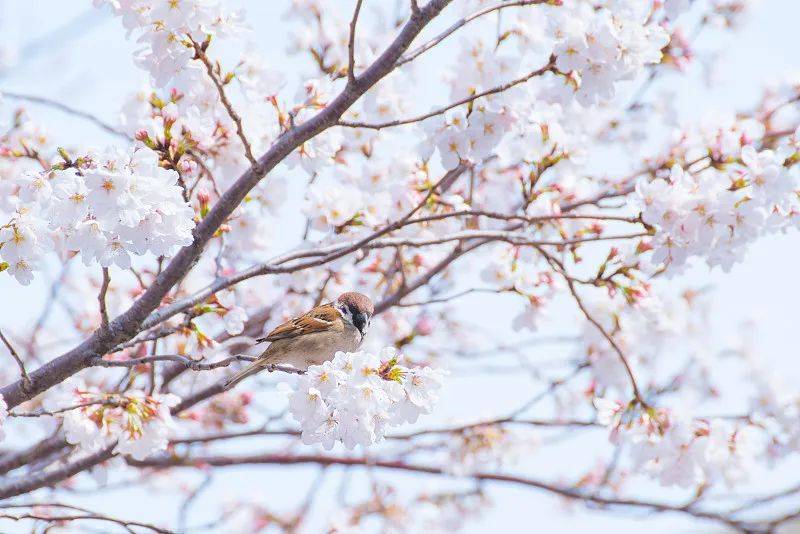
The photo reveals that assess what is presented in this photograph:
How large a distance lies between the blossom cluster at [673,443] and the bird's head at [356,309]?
1171 mm

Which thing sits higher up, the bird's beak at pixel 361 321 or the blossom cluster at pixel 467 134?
the blossom cluster at pixel 467 134

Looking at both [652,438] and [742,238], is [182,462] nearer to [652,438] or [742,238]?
[652,438]

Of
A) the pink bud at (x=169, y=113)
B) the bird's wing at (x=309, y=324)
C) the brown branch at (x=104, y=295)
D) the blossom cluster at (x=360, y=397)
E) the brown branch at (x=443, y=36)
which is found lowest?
the blossom cluster at (x=360, y=397)

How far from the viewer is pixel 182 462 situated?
16.8 ft

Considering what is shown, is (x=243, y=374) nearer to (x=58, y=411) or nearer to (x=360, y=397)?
(x=58, y=411)

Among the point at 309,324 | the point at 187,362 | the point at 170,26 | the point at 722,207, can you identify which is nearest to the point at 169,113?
the point at 170,26

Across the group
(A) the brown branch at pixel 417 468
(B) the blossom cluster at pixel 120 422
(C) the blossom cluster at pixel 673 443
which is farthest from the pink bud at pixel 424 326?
(B) the blossom cluster at pixel 120 422

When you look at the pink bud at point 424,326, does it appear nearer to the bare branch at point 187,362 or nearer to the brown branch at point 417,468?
the brown branch at point 417,468

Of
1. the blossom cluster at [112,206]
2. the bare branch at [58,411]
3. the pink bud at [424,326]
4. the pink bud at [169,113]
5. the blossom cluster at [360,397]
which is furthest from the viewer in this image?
the pink bud at [424,326]

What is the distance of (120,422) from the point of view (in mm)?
3465

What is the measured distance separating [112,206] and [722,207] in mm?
2244

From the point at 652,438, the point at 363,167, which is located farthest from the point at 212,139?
the point at 652,438

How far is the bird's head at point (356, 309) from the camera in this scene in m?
4.29

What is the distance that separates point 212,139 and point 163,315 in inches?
40.4
